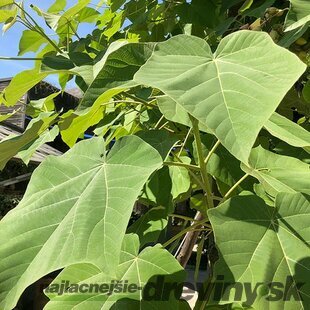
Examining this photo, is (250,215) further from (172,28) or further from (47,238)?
(172,28)

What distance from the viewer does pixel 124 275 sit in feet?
2.23

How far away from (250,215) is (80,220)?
0.69ft

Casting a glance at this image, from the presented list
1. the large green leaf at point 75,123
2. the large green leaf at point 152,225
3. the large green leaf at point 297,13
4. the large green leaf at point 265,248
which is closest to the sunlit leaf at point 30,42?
the large green leaf at point 75,123

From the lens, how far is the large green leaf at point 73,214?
0.53 metres

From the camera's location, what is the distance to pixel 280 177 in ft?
2.40

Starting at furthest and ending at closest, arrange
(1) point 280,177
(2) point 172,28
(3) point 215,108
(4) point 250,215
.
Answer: (2) point 172,28
(1) point 280,177
(4) point 250,215
(3) point 215,108


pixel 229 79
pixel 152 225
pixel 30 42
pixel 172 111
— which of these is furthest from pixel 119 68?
pixel 30 42

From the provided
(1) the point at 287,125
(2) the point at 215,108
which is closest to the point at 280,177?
(1) the point at 287,125

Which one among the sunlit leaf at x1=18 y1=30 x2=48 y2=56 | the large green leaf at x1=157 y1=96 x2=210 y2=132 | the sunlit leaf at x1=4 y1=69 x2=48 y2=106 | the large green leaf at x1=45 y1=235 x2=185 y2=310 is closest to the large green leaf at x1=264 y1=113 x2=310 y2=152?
the large green leaf at x1=157 y1=96 x2=210 y2=132

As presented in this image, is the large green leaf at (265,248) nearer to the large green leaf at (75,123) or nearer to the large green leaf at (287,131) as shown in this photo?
the large green leaf at (287,131)

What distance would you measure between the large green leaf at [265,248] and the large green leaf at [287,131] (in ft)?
0.24

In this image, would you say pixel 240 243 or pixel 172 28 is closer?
pixel 240 243

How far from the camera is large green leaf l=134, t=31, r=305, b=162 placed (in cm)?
46

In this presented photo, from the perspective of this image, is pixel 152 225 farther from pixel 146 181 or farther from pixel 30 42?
pixel 30 42
